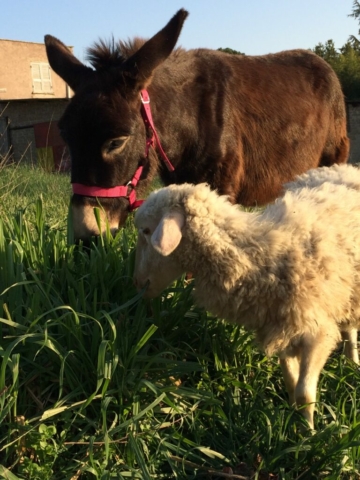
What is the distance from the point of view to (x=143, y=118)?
3918mm

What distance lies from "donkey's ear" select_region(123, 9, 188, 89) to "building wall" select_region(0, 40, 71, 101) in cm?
3492

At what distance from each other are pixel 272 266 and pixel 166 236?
537mm

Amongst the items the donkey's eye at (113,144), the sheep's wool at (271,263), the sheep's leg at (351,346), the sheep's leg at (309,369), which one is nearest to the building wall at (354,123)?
the donkey's eye at (113,144)

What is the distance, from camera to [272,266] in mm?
2500

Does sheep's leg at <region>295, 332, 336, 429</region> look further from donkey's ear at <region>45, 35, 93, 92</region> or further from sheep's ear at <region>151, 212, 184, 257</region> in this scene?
donkey's ear at <region>45, 35, 93, 92</region>

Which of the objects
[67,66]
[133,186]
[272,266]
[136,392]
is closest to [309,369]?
[272,266]

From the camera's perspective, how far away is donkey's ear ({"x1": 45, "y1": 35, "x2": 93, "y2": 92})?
3.96 metres

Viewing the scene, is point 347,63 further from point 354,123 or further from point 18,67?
point 18,67

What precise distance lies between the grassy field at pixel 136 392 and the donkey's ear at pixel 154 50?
55.4 inches

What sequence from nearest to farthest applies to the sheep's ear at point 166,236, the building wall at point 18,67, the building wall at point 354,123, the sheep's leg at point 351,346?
1. the sheep's ear at point 166,236
2. the sheep's leg at point 351,346
3. the building wall at point 354,123
4. the building wall at point 18,67

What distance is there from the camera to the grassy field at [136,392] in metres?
2.22

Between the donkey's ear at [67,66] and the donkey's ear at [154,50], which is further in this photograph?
the donkey's ear at [67,66]

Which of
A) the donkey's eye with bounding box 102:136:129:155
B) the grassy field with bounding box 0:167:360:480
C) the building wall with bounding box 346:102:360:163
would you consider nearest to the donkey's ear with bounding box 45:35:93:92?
the donkey's eye with bounding box 102:136:129:155

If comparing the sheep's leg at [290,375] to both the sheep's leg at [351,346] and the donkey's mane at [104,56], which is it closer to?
the sheep's leg at [351,346]
